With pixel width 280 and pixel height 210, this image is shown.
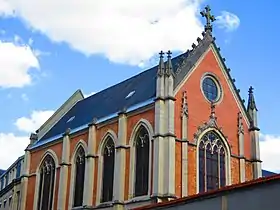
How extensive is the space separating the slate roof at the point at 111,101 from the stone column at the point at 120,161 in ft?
3.98

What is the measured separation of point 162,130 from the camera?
3344 centimetres

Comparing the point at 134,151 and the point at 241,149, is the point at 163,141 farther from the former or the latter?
the point at 241,149

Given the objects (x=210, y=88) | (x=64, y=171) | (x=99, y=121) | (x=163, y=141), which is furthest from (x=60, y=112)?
(x=163, y=141)

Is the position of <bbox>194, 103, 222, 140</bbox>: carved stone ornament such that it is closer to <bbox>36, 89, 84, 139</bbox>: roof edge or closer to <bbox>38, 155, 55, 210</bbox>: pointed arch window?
<bbox>38, 155, 55, 210</bbox>: pointed arch window

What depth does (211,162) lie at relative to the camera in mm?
35875

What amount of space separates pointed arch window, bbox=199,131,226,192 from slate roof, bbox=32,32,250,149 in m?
4.30

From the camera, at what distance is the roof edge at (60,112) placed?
5051 cm

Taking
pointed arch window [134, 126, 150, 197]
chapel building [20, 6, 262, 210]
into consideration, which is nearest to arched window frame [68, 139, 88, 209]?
chapel building [20, 6, 262, 210]

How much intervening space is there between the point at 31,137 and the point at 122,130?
1525 cm

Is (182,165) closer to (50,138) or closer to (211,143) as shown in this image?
(211,143)

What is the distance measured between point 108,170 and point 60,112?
52.4ft

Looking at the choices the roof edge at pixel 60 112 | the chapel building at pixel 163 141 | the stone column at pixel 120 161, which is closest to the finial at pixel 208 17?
the chapel building at pixel 163 141

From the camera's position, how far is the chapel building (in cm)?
3366

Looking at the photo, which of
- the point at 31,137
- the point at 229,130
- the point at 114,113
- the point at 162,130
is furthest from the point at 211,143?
the point at 31,137
